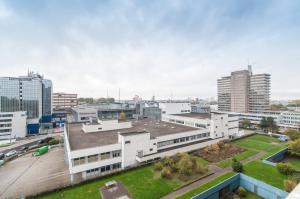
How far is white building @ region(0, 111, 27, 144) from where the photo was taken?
5438 centimetres

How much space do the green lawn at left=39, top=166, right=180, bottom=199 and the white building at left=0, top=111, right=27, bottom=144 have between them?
48247 mm

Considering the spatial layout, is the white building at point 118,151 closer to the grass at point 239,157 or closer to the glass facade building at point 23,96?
the grass at point 239,157

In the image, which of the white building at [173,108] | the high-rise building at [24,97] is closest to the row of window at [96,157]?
the white building at [173,108]

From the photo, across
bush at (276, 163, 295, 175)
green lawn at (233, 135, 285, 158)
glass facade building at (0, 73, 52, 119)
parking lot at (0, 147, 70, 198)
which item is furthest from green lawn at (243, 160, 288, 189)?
glass facade building at (0, 73, 52, 119)

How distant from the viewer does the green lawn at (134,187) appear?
20453 millimetres

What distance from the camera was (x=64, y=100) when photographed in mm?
116188

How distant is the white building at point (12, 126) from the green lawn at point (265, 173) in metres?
71.1

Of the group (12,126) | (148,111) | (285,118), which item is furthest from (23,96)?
(285,118)

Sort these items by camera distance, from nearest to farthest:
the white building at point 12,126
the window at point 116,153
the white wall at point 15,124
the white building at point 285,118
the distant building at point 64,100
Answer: the window at point 116,153, the white building at point 12,126, the white wall at point 15,124, the white building at point 285,118, the distant building at point 64,100

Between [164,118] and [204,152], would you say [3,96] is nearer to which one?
[164,118]

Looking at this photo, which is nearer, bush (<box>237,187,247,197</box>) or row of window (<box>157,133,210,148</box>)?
bush (<box>237,187,247,197</box>)

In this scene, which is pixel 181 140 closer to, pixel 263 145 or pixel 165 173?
pixel 165 173

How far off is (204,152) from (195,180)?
12.5m

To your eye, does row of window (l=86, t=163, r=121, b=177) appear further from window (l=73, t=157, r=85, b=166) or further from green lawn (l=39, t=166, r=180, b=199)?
green lawn (l=39, t=166, r=180, b=199)
